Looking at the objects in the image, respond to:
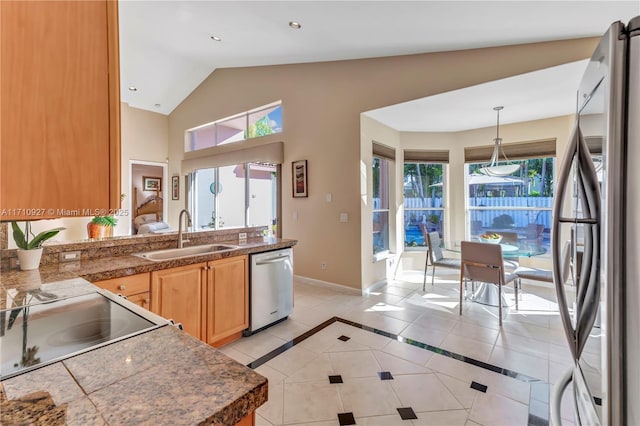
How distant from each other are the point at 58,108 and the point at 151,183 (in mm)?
7577

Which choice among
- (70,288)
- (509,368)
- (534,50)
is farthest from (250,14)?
(509,368)

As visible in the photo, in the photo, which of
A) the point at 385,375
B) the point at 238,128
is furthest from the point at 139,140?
the point at 385,375

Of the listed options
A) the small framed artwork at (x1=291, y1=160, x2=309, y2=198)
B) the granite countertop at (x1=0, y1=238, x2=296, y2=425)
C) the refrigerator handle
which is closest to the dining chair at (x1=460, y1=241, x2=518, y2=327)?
the refrigerator handle

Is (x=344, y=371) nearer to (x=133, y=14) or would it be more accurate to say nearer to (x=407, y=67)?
(x=407, y=67)

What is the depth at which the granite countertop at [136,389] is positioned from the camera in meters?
0.59

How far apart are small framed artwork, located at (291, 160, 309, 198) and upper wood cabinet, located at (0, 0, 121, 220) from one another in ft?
12.9

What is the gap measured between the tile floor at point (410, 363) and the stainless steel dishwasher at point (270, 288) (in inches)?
5.5

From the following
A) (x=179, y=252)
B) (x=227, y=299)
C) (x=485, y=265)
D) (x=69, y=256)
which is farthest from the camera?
(x=485, y=265)

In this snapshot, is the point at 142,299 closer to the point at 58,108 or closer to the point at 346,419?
the point at 346,419

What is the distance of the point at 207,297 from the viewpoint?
2.43 meters

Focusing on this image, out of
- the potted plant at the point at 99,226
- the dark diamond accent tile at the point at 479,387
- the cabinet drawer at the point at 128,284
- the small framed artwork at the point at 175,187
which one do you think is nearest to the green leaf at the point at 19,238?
the cabinet drawer at the point at 128,284

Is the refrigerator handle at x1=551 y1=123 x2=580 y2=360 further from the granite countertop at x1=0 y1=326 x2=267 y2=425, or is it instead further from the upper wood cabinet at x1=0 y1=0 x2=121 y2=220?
the upper wood cabinet at x1=0 y1=0 x2=121 y2=220

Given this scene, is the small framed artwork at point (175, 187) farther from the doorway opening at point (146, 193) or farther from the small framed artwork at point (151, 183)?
the small framed artwork at point (151, 183)

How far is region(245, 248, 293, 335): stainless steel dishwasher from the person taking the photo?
2.79 meters
